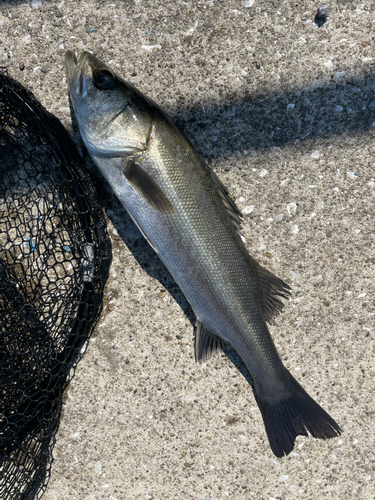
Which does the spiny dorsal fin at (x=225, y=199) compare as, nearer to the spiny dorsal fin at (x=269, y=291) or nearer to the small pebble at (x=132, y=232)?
the spiny dorsal fin at (x=269, y=291)

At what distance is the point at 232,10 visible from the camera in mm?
2451

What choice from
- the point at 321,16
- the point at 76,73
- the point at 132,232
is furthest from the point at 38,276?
the point at 321,16

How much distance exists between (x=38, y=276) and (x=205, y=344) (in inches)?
49.2

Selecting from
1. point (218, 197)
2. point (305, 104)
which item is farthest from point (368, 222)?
point (218, 197)

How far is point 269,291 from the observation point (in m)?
2.29

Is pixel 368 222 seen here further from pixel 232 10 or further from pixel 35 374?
pixel 35 374

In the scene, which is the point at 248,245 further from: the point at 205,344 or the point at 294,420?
the point at 294,420

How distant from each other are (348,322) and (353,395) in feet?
1.70

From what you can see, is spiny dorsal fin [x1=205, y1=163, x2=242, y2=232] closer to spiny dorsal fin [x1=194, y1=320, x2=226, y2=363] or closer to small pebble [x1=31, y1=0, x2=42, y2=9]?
spiny dorsal fin [x1=194, y1=320, x2=226, y2=363]

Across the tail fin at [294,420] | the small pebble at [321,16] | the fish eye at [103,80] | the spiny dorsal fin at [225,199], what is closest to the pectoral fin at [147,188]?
the spiny dorsal fin at [225,199]

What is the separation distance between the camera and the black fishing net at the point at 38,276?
2.28 metres

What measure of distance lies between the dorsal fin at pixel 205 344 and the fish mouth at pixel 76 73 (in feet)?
5.31

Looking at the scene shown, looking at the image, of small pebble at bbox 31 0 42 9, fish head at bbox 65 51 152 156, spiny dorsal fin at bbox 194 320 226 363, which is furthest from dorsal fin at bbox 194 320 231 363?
small pebble at bbox 31 0 42 9

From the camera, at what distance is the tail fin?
2295 mm
